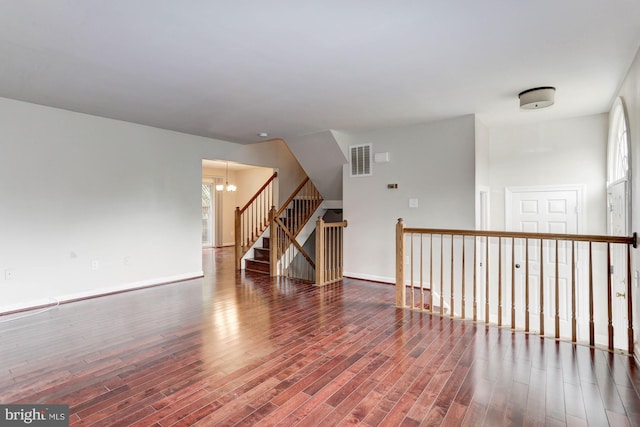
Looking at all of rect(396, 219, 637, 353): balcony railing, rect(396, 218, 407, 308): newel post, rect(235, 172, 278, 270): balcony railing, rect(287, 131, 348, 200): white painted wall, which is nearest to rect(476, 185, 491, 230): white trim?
rect(396, 219, 637, 353): balcony railing

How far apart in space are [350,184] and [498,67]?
321 cm

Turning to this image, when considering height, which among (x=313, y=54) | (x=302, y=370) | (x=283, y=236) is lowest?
(x=302, y=370)

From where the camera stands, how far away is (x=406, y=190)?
5293 mm

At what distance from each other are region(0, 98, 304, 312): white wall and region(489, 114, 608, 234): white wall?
505 cm

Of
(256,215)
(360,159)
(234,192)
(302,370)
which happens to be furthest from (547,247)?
(234,192)

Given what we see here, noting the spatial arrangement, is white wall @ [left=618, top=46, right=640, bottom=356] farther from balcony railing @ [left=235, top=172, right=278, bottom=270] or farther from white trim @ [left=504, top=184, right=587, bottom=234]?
balcony railing @ [left=235, top=172, right=278, bottom=270]

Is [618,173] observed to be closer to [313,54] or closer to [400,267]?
[400,267]

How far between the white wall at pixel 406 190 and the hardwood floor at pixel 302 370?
66.3 inches

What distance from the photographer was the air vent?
18.7 ft

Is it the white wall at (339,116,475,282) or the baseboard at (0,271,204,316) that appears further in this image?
the white wall at (339,116,475,282)

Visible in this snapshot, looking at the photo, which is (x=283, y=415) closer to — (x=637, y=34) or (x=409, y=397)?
(x=409, y=397)

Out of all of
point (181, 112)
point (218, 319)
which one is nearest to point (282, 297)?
point (218, 319)

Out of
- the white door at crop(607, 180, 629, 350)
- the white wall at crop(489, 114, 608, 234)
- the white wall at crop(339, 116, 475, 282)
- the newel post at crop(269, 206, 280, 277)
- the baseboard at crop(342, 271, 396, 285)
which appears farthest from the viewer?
the newel post at crop(269, 206, 280, 277)

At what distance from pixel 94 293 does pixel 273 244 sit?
9.09ft
